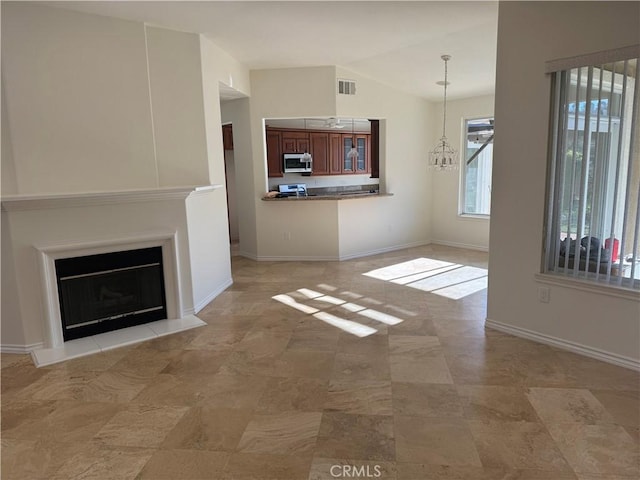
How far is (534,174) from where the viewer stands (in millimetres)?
3229

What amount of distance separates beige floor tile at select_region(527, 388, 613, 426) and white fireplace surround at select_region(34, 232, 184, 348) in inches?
124

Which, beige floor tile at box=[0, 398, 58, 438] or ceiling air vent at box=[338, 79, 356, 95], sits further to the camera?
ceiling air vent at box=[338, 79, 356, 95]

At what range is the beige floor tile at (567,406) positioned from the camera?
7.66 ft

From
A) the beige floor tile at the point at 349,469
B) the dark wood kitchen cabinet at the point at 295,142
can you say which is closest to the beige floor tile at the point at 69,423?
Answer: the beige floor tile at the point at 349,469

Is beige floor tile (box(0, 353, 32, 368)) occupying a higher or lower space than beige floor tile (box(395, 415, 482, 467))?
lower

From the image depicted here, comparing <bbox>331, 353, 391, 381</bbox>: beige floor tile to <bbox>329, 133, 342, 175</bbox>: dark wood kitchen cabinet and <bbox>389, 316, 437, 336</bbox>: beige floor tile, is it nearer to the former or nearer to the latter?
<bbox>389, 316, 437, 336</bbox>: beige floor tile

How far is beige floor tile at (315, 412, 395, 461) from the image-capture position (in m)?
2.09

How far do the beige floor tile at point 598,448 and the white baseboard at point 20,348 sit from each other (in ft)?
12.5

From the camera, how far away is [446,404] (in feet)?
8.20

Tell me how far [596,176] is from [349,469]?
2.65 m

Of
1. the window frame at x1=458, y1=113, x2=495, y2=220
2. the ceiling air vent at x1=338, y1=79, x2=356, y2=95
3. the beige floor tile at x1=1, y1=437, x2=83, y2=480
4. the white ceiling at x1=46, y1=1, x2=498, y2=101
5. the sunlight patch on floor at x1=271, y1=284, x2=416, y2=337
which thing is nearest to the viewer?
the beige floor tile at x1=1, y1=437, x2=83, y2=480

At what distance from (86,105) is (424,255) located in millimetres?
5063

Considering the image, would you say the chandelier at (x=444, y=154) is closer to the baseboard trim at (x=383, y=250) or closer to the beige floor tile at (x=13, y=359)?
the baseboard trim at (x=383, y=250)

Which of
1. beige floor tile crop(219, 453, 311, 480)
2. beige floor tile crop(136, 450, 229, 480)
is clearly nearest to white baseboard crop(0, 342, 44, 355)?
beige floor tile crop(136, 450, 229, 480)
